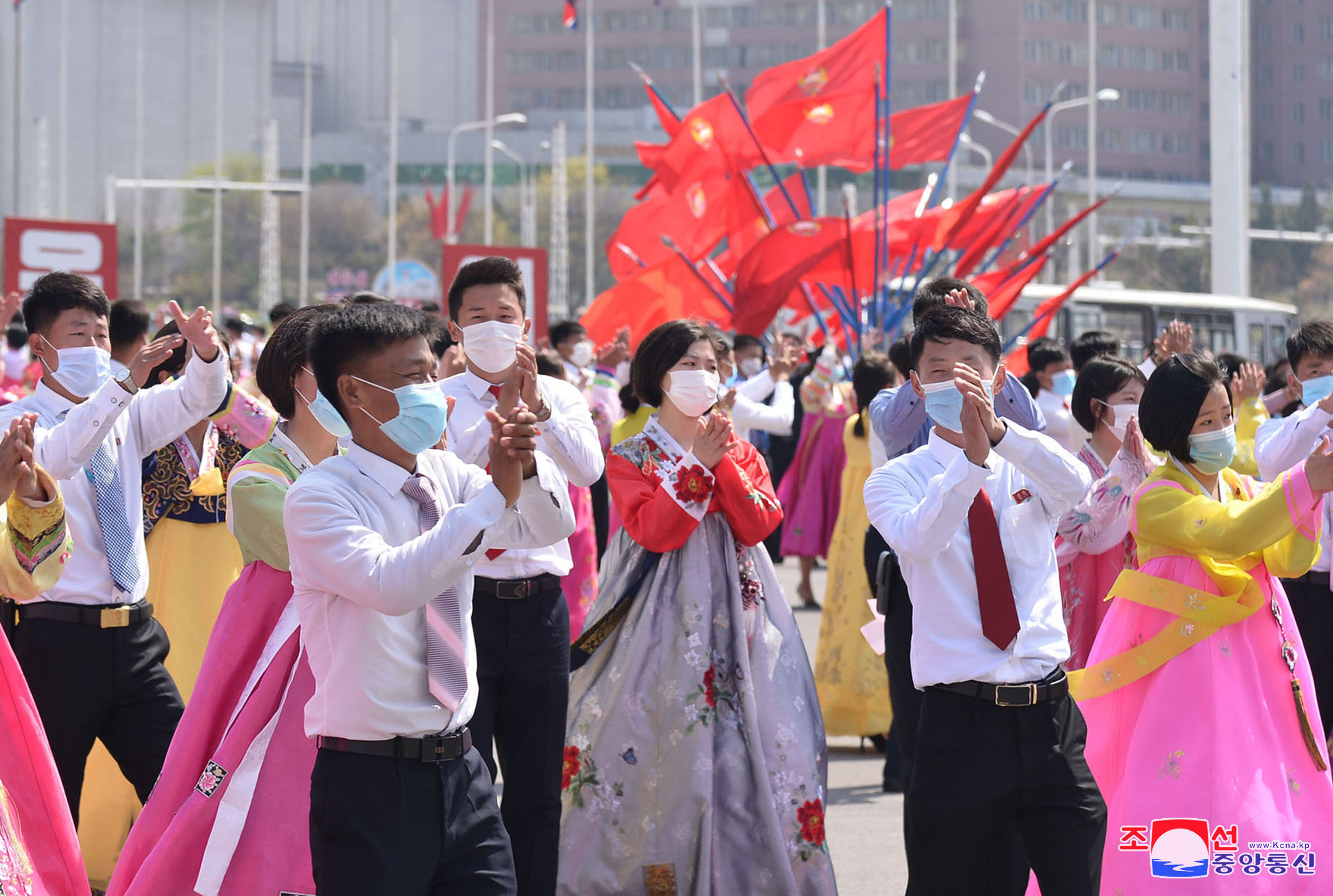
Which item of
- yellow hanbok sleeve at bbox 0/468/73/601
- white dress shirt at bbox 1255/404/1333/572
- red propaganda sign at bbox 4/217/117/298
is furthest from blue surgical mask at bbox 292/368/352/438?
red propaganda sign at bbox 4/217/117/298

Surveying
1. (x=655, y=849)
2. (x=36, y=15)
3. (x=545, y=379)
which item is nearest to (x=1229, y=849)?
(x=655, y=849)

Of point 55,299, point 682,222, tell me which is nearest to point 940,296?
point 55,299

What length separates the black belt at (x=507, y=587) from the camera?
→ 15.5 feet

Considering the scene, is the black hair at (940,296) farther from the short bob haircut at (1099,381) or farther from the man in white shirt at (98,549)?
the man in white shirt at (98,549)

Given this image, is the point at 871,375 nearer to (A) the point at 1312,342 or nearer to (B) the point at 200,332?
(A) the point at 1312,342

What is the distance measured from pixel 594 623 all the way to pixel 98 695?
4.96ft

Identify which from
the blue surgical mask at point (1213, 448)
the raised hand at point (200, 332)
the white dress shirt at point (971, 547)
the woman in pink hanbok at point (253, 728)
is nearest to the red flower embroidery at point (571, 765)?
the woman in pink hanbok at point (253, 728)

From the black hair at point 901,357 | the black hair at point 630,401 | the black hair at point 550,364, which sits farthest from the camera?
the black hair at point 550,364

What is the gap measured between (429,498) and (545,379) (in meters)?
1.90

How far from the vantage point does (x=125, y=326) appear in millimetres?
6105

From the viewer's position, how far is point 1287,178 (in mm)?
83812

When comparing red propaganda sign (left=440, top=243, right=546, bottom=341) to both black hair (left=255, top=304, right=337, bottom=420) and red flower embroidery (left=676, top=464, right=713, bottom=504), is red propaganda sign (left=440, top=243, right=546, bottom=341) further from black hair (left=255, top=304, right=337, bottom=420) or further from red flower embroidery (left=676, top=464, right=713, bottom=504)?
black hair (left=255, top=304, right=337, bottom=420)

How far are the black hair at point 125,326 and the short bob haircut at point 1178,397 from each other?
347cm

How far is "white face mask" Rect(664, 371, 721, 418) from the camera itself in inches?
208
